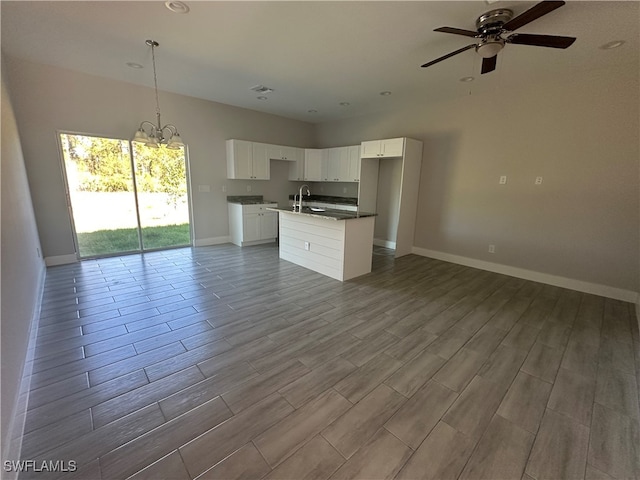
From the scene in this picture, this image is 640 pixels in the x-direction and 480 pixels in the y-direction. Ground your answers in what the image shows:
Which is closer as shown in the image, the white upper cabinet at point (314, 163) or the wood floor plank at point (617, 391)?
the wood floor plank at point (617, 391)

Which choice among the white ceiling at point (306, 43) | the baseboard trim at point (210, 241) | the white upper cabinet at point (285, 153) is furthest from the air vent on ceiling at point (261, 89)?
the baseboard trim at point (210, 241)

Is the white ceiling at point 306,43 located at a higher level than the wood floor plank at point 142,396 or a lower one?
higher

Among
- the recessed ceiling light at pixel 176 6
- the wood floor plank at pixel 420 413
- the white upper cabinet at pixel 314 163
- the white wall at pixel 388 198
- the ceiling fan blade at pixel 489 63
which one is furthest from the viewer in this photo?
the white upper cabinet at pixel 314 163

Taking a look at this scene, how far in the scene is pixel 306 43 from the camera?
2.93 meters

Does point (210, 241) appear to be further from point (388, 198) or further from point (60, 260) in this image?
point (388, 198)

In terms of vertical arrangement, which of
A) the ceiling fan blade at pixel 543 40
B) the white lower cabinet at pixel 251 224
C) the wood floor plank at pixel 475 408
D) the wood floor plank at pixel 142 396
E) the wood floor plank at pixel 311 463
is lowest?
the wood floor plank at pixel 142 396

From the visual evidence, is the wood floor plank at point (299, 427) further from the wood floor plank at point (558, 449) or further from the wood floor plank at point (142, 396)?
the wood floor plank at point (558, 449)

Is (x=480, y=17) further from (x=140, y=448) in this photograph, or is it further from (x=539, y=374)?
(x=140, y=448)

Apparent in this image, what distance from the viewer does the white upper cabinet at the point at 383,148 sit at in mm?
4898

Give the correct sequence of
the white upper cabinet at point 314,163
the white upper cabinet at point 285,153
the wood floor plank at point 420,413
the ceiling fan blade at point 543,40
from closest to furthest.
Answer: the wood floor plank at point 420,413, the ceiling fan blade at point 543,40, the white upper cabinet at point 285,153, the white upper cabinet at point 314,163

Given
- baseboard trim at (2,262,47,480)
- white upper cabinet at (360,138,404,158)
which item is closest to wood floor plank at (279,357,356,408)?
baseboard trim at (2,262,47,480)

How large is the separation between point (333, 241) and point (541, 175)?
3222mm

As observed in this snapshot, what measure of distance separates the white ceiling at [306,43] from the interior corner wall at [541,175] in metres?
0.28

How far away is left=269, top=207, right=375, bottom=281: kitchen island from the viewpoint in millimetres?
3850
